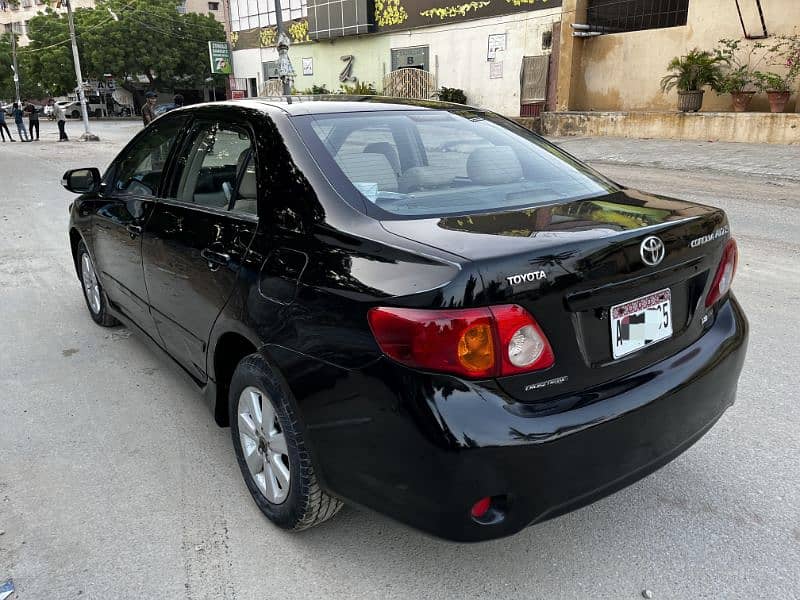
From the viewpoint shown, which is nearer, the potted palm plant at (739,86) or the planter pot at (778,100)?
the planter pot at (778,100)

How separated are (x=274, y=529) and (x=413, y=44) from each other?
26.2 m

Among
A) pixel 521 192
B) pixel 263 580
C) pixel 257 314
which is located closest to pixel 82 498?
pixel 263 580

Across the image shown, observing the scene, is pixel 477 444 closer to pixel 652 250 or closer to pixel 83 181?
pixel 652 250

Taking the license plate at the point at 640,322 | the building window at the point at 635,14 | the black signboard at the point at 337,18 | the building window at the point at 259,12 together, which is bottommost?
the license plate at the point at 640,322

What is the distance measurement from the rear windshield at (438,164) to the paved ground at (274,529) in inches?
46.5

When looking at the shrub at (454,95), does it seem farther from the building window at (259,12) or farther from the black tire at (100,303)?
the black tire at (100,303)

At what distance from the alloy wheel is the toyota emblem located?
136cm

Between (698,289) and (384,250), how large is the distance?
1.16m

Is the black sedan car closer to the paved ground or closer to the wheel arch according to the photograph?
the wheel arch

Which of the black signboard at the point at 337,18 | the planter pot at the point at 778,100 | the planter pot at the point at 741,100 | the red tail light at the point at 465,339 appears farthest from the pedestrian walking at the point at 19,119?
the red tail light at the point at 465,339

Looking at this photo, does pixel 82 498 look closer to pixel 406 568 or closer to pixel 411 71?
pixel 406 568

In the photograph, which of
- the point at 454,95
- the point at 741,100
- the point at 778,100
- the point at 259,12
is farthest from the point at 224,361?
the point at 259,12

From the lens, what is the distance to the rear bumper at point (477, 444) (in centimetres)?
182

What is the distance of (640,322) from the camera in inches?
82.9
